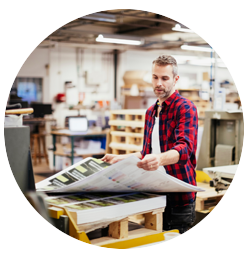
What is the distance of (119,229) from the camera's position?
5.02ft

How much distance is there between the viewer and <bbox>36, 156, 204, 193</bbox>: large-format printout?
143 centimetres

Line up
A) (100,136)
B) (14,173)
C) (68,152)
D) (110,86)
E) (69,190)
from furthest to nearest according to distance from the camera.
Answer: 1. (110,86)
2. (100,136)
3. (68,152)
4. (69,190)
5. (14,173)

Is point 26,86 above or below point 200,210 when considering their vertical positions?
above

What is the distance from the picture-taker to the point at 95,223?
1.41 metres

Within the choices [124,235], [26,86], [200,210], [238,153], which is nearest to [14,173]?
[124,235]

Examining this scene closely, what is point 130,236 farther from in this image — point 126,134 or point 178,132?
point 126,134

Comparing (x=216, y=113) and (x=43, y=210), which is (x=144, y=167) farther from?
(x=216, y=113)

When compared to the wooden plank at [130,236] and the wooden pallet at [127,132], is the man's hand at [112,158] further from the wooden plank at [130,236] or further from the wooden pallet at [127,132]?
the wooden pallet at [127,132]

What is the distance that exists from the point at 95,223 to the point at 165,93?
0.74 meters

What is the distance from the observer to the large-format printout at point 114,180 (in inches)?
56.4

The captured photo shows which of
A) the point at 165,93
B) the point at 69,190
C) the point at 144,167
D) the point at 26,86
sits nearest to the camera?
the point at 144,167

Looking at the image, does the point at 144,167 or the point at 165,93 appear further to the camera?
the point at 165,93

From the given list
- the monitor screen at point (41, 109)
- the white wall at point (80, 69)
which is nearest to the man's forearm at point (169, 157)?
the monitor screen at point (41, 109)

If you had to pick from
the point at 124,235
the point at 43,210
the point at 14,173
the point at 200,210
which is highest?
the point at 14,173
